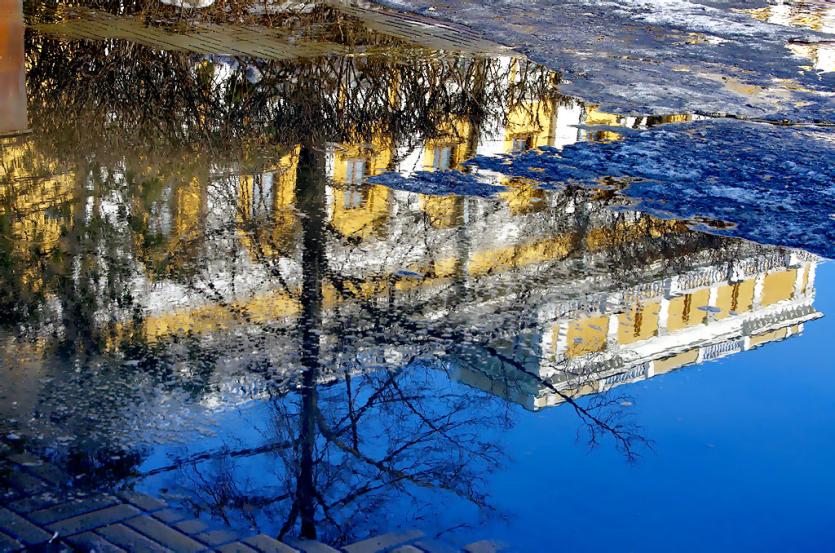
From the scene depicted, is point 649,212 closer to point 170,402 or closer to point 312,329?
point 312,329

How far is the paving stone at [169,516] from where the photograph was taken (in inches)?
155

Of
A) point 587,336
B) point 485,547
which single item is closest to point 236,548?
point 485,547

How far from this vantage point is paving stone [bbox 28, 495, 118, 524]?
3861 mm

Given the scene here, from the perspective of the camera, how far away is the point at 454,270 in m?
6.28

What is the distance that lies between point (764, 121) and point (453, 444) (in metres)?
6.69

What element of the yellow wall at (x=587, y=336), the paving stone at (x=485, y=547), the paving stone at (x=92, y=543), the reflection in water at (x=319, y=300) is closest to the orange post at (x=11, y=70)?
the reflection in water at (x=319, y=300)

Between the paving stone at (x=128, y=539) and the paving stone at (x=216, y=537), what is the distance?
6.0 inches

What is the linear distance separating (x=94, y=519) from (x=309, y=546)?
762 mm

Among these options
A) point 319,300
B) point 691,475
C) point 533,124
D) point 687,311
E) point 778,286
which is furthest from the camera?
point 533,124

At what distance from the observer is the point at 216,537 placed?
385cm

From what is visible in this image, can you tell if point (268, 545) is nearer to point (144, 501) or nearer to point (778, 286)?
point (144, 501)

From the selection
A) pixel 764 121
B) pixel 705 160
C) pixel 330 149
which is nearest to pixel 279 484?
pixel 330 149

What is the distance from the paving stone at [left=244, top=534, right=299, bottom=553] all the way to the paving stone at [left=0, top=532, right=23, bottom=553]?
2.46ft

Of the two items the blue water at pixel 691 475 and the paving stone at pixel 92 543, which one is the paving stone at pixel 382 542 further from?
the paving stone at pixel 92 543
